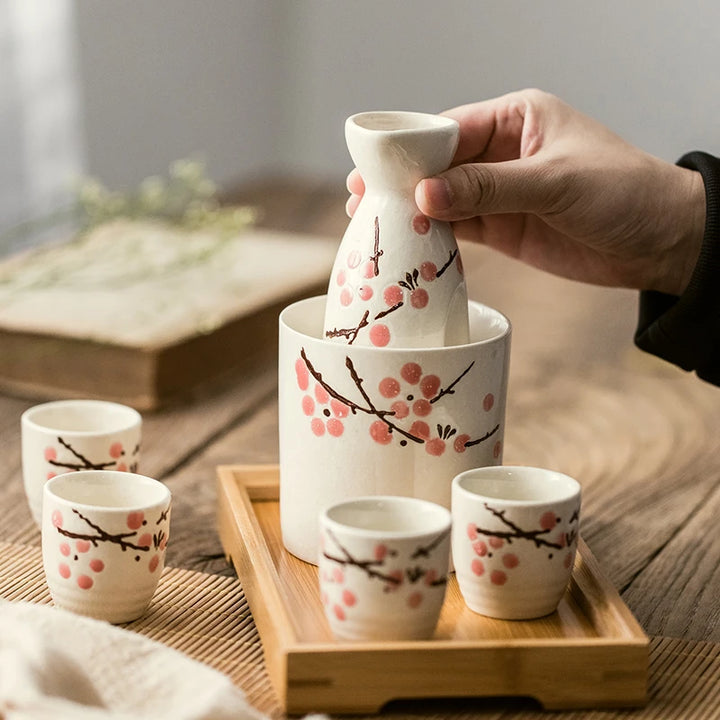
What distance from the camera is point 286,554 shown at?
889 mm

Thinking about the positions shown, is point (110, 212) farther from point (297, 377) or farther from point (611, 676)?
point (611, 676)

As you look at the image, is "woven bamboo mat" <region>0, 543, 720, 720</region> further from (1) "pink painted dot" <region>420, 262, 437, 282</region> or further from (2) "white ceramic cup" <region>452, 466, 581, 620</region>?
(1) "pink painted dot" <region>420, 262, 437, 282</region>

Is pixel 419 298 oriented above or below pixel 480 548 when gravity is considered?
above

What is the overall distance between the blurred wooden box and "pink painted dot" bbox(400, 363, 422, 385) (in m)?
0.57

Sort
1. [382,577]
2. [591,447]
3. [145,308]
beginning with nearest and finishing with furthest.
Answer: [382,577] < [591,447] < [145,308]

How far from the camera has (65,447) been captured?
0.95 metres

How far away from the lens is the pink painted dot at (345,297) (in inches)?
32.9

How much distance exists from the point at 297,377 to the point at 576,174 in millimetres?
332

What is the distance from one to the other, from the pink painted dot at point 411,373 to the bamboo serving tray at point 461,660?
0.15 metres

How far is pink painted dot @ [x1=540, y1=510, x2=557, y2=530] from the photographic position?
2.42 ft

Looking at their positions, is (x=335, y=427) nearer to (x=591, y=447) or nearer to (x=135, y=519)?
(x=135, y=519)

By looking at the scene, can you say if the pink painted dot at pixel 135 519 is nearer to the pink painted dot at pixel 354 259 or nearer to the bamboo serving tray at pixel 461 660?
the bamboo serving tray at pixel 461 660

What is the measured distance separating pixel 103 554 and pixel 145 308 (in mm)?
697

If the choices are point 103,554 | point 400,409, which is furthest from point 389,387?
point 103,554
